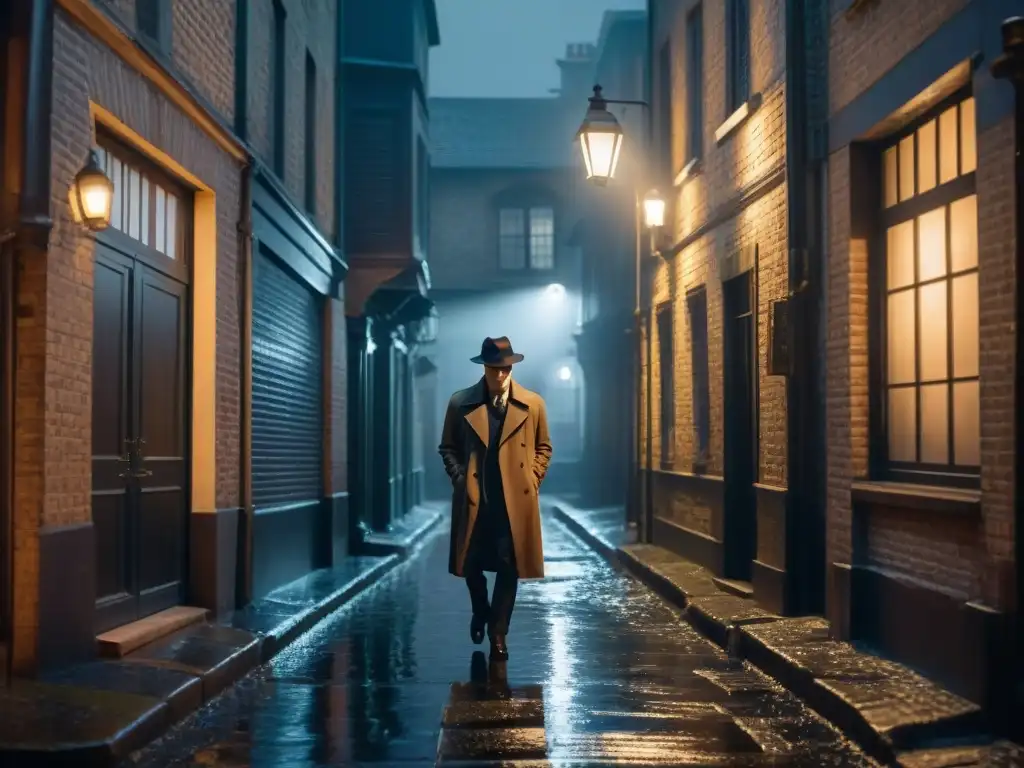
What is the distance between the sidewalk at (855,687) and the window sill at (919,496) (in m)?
0.94

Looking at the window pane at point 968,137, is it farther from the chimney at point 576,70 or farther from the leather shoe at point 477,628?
the chimney at point 576,70

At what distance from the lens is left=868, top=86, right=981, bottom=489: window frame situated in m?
7.82

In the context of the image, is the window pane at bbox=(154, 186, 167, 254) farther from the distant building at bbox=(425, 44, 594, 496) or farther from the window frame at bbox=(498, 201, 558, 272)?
the window frame at bbox=(498, 201, 558, 272)

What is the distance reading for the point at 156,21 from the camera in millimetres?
9656

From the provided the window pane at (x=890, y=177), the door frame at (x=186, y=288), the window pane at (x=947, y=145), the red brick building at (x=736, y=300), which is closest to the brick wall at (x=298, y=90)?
the door frame at (x=186, y=288)

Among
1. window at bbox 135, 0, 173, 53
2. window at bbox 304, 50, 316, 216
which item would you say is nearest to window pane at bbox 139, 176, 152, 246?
window at bbox 135, 0, 173, 53

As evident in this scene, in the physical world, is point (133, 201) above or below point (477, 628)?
above

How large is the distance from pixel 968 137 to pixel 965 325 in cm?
106

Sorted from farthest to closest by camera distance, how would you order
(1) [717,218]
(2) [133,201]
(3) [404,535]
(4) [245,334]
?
(3) [404,535], (1) [717,218], (4) [245,334], (2) [133,201]

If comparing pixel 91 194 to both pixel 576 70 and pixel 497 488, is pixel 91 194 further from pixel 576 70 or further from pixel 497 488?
pixel 576 70

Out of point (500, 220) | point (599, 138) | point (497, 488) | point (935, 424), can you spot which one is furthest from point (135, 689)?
point (500, 220)

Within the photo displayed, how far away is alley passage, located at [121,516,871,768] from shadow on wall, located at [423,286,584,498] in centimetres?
2635

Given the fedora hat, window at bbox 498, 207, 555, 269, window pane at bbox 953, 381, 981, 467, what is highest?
window at bbox 498, 207, 555, 269

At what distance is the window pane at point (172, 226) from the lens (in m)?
10.4
